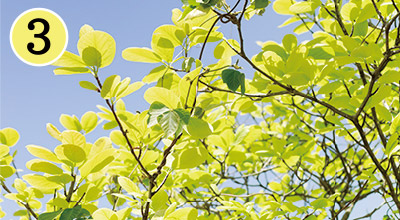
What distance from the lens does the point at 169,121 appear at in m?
0.88

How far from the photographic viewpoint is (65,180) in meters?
1.07

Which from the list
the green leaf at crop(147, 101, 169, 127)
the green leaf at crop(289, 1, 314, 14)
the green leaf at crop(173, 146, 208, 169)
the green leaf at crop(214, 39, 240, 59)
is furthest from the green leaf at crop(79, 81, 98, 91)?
the green leaf at crop(289, 1, 314, 14)

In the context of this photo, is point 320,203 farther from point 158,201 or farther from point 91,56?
point 91,56

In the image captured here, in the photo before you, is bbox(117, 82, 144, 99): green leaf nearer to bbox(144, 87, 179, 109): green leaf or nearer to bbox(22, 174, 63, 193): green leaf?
bbox(144, 87, 179, 109): green leaf

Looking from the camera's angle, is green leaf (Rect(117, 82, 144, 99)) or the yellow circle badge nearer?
green leaf (Rect(117, 82, 144, 99))

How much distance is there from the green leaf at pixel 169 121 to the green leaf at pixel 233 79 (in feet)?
0.77

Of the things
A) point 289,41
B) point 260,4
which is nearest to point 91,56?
point 260,4

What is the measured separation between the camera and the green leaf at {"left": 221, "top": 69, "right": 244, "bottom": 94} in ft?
3.48

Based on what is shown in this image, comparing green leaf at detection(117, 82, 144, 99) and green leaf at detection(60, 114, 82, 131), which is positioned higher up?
green leaf at detection(117, 82, 144, 99)

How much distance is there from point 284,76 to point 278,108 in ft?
4.51

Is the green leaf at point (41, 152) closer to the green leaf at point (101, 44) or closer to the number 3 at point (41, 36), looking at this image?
the green leaf at point (101, 44)

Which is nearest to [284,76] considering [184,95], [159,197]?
[184,95]

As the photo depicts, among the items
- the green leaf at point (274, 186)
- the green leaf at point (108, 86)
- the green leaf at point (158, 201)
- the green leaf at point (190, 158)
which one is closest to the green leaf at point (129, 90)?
the green leaf at point (108, 86)

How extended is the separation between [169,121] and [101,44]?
32 cm
